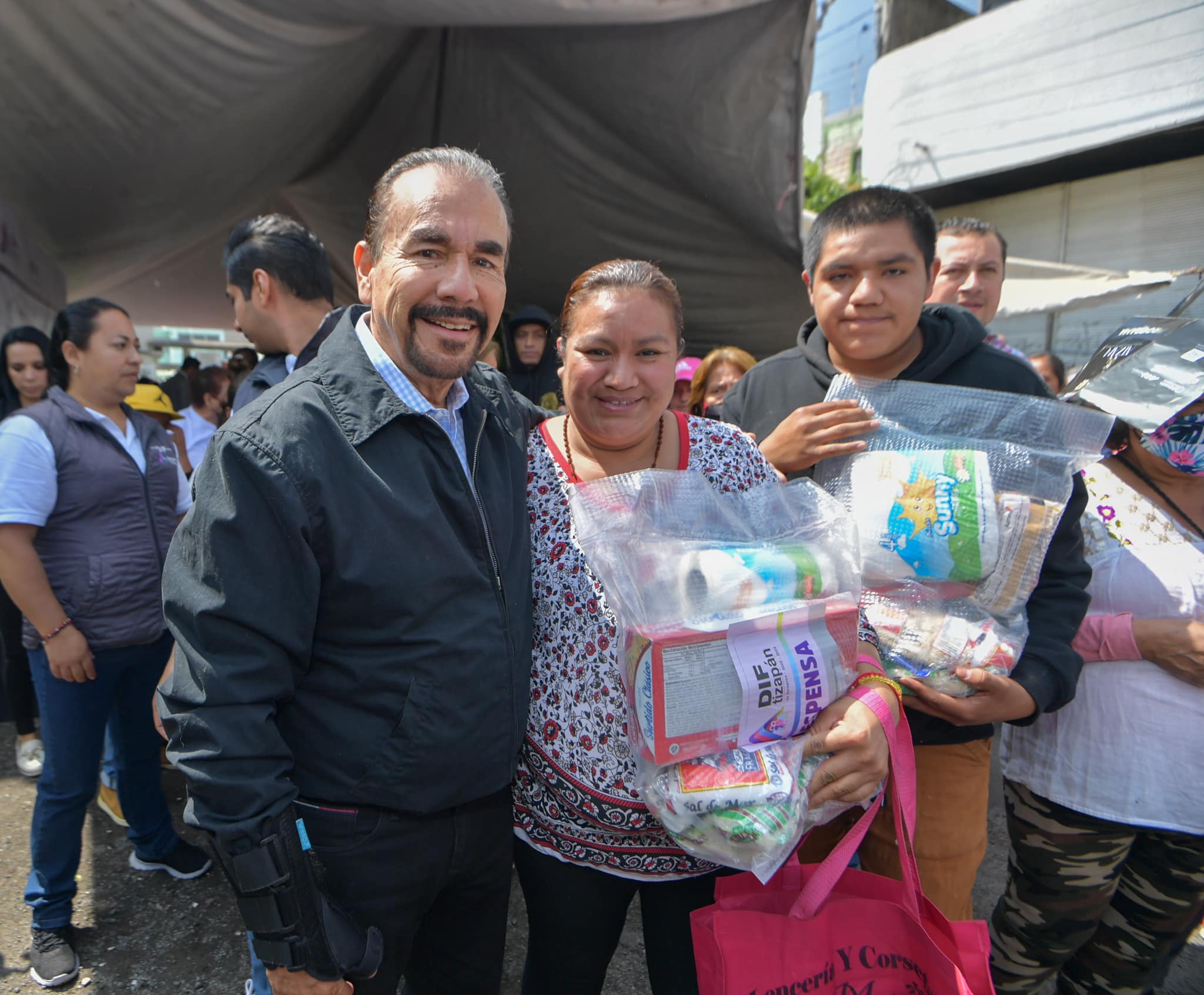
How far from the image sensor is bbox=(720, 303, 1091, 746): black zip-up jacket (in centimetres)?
149

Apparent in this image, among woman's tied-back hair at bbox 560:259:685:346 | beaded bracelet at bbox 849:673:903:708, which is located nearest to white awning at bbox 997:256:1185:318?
woman's tied-back hair at bbox 560:259:685:346

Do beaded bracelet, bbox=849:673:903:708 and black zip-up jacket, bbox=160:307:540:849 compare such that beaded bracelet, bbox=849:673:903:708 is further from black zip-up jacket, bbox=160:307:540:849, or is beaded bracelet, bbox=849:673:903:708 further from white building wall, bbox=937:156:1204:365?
white building wall, bbox=937:156:1204:365

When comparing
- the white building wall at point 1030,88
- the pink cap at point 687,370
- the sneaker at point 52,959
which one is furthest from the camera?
the white building wall at point 1030,88

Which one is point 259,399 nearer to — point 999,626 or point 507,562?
point 507,562

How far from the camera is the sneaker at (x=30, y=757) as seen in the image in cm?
330

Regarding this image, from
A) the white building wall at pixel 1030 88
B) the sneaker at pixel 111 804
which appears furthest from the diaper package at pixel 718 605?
the white building wall at pixel 1030 88

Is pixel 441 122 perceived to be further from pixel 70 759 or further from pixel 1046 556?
pixel 1046 556

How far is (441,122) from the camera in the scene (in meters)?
4.48

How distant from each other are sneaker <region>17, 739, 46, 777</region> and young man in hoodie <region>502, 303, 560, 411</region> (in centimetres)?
304

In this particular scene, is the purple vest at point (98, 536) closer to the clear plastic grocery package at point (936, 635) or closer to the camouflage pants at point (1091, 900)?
the clear plastic grocery package at point (936, 635)

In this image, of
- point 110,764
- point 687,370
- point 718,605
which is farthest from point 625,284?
point 110,764

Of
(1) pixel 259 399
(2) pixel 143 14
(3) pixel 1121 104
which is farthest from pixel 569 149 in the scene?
(3) pixel 1121 104

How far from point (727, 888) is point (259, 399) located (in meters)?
1.15

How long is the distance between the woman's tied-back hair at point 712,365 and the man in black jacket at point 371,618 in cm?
239
